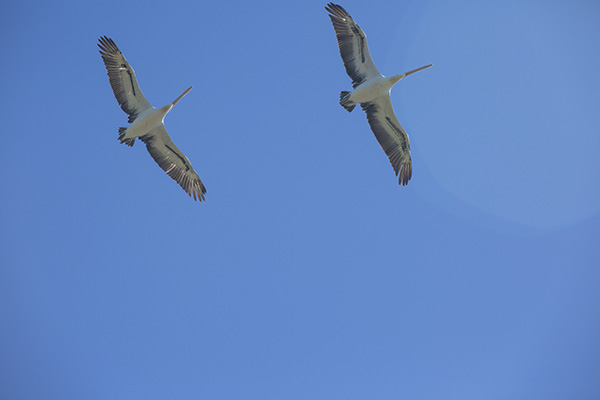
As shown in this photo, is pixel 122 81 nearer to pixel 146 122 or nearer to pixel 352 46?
pixel 146 122

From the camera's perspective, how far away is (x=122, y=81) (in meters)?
23.2

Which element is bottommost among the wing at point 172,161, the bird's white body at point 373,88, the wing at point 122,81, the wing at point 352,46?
the wing at point 172,161

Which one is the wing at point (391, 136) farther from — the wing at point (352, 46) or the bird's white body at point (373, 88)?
the wing at point (352, 46)

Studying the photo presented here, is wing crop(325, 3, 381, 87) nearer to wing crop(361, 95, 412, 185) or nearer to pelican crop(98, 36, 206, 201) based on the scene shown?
wing crop(361, 95, 412, 185)

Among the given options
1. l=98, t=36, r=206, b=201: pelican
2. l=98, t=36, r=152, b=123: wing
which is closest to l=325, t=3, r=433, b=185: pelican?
l=98, t=36, r=206, b=201: pelican

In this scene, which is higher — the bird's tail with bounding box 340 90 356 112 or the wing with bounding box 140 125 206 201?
the bird's tail with bounding box 340 90 356 112

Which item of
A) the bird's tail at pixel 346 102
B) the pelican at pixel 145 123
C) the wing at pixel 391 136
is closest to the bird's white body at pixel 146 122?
the pelican at pixel 145 123

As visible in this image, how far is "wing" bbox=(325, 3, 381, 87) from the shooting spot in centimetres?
2233

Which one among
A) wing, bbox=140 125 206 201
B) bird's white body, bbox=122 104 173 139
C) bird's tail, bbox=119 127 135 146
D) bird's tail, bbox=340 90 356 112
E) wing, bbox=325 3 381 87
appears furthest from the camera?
wing, bbox=140 125 206 201

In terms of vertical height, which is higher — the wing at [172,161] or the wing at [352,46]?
the wing at [352,46]

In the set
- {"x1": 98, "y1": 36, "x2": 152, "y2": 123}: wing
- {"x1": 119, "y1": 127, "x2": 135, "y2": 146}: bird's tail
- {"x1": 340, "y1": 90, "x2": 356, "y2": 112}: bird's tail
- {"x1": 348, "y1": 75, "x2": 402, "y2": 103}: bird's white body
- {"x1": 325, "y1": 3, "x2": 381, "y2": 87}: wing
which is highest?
{"x1": 325, "y1": 3, "x2": 381, "y2": 87}: wing

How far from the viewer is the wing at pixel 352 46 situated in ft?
73.3

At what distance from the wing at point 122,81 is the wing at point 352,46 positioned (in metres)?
7.70

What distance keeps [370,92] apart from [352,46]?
70.9 inches
